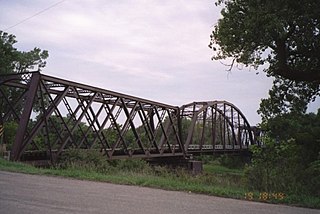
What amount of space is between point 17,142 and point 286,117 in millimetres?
16033

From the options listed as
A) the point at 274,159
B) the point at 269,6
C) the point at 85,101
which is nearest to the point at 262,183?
the point at 274,159

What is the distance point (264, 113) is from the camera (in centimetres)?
2439

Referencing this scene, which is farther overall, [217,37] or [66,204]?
[217,37]

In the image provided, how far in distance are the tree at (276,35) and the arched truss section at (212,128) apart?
4042cm

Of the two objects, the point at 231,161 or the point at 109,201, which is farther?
the point at 231,161

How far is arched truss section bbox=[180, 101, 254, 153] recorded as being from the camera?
65.7 m

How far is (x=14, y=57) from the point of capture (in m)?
47.4

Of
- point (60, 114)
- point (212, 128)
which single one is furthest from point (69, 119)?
point (212, 128)

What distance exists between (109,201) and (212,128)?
6354 cm

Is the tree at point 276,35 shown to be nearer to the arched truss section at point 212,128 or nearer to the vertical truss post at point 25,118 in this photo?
the vertical truss post at point 25,118

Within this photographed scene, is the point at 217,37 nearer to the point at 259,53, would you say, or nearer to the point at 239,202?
the point at 259,53

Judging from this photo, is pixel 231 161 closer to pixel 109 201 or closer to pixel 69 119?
pixel 69 119
